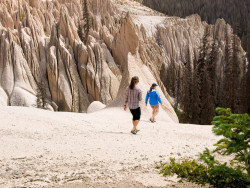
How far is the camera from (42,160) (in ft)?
15.7

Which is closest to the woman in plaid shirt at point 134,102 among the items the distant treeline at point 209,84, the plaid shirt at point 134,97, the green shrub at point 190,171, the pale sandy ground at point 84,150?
the plaid shirt at point 134,97

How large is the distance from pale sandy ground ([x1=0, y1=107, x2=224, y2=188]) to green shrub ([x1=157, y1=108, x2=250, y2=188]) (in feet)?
0.89

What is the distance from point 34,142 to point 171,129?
4279 mm

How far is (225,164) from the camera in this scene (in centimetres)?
324

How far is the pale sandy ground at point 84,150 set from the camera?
396 centimetres

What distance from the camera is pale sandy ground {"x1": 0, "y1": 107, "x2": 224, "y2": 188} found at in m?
3.96

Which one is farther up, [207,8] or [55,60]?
[207,8]

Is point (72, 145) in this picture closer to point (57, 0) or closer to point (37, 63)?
point (37, 63)

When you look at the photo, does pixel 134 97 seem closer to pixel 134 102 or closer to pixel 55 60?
pixel 134 102

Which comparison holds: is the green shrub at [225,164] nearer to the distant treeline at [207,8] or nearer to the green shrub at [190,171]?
the green shrub at [190,171]

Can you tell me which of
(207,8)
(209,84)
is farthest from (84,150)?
(207,8)

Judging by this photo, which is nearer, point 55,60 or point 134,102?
point 134,102

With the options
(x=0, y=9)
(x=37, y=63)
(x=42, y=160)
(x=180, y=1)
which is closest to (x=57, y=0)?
(x=0, y=9)

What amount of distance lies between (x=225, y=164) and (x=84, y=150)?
303 centimetres
